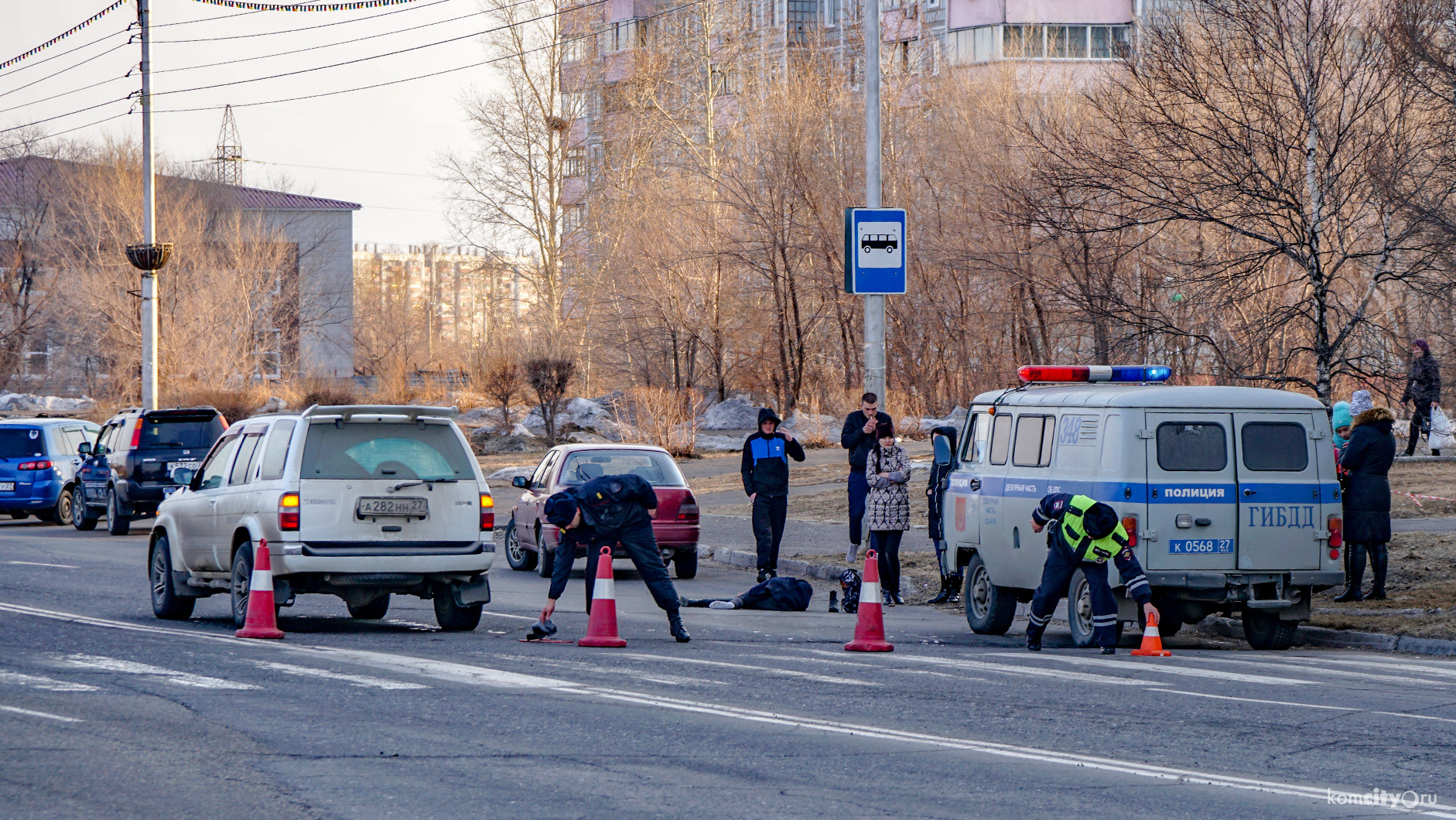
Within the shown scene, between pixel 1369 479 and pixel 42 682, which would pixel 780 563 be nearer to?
pixel 1369 479

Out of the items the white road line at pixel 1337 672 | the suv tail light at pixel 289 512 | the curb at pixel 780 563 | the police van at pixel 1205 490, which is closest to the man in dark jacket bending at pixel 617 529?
the suv tail light at pixel 289 512

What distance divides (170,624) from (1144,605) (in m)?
8.20

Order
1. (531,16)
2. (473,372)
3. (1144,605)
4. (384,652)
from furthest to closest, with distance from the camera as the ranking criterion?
(531,16), (473,372), (1144,605), (384,652)

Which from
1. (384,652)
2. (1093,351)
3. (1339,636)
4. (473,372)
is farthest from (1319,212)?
(473,372)

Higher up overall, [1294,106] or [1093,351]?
[1294,106]

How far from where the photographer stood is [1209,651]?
42.1 ft

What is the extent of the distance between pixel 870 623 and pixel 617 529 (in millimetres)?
2138

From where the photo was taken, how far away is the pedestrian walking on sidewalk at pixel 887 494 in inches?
611

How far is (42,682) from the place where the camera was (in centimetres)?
942

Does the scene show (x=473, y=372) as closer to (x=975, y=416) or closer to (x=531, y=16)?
(x=531, y=16)

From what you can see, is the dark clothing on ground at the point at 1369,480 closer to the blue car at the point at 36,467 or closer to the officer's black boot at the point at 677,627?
the officer's black boot at the point at 677,627

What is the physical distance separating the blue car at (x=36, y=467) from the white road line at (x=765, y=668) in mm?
18096

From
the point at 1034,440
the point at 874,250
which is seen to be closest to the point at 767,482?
the point at 874,250

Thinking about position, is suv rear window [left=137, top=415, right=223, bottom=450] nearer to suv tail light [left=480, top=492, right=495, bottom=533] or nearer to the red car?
the red car
